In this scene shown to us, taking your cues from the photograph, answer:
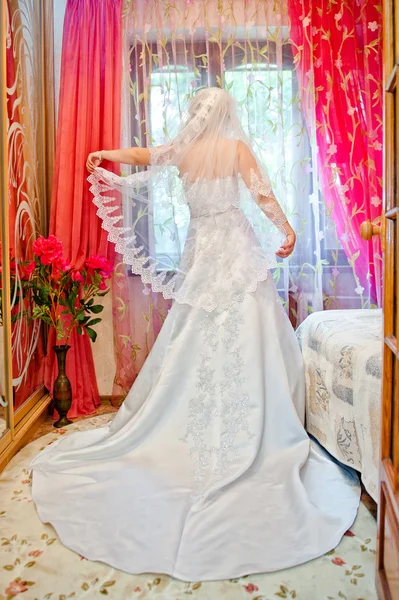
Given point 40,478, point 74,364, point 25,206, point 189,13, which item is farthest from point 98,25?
point 40,478

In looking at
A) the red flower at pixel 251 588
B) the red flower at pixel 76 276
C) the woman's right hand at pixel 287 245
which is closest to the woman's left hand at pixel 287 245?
the woman's right hand at pixel 287 245

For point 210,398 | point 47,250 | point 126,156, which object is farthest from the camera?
point 47,250

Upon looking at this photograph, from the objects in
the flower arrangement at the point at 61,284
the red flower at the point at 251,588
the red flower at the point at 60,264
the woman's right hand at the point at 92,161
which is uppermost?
the woman's right hand at the point at 92,161

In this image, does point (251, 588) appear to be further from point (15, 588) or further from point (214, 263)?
point (214, 263)

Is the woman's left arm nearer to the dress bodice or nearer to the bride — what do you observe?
the bride

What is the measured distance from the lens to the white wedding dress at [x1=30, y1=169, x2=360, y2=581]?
4.96 feet

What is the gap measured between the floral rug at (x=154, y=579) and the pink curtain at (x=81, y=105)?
145 cm

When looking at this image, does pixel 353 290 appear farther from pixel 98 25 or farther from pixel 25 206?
pixel 98 25

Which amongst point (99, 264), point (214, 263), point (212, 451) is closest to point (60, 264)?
point (99, 264)

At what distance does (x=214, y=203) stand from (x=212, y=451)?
1033 mm

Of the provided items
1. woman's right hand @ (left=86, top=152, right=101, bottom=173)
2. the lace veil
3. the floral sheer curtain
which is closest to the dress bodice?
the lace veil

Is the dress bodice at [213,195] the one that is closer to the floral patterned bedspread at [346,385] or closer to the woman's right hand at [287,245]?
the woman's right hand at [287,245]

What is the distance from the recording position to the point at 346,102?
2898 mm

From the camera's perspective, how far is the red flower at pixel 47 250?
2549mm
